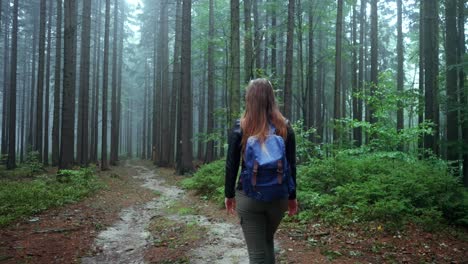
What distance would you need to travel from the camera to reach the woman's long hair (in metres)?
3.10

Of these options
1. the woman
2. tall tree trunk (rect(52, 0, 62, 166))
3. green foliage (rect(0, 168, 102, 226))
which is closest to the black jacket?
the woman

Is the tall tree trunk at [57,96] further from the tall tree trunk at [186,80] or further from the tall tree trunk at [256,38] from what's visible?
the tall tree trunk at [256,38]

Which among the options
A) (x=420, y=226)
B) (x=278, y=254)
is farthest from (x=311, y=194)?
(x=278, y=254)

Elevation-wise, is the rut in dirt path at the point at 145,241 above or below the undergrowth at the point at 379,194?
below

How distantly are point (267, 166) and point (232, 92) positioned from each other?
29.6 feet

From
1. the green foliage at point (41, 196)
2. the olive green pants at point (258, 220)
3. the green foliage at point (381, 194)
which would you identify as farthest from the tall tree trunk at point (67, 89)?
Answer: the olive green pants at point (258, 220)

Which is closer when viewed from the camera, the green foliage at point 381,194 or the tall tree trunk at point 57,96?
the green foliage at point 381,194

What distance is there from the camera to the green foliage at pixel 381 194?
7137 millimetres

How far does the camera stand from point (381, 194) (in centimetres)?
777

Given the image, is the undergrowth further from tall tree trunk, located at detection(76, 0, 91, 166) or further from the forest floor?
tall tree trunk, located at detection(76, 0, 91, 166)

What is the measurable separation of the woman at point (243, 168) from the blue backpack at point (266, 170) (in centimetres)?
7

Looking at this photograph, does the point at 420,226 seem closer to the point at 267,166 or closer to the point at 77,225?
the point at 267,166

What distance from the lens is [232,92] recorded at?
11.7m

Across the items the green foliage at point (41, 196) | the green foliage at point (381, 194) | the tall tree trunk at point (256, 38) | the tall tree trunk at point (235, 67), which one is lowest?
the green foliage at point (41, 196)
